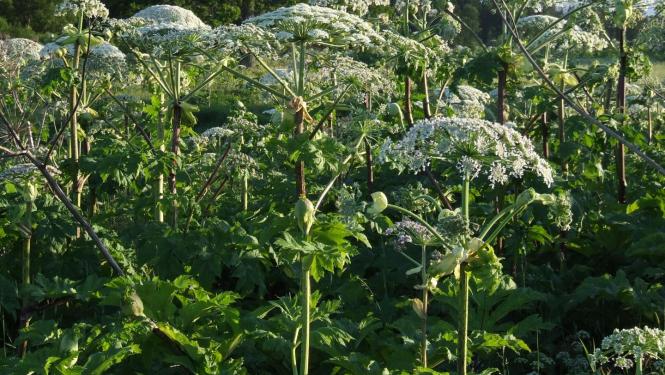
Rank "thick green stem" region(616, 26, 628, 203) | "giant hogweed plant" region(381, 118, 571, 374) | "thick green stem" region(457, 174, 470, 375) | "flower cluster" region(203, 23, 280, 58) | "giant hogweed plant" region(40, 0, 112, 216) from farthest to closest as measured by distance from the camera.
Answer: "thick green stem" region(616, 26, 628, 203), "giant hogweed plant" region(40, 0, 112, 216), "flower cluster" region(203, 23, 280, 58), "thick green stem" region(457, 174, 470, 375), "giant hogweed plant" region(381, 118, 571, 374)

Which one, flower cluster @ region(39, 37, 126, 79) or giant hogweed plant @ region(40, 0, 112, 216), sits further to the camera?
flower cluster @ region(39, 37, 126, 79)

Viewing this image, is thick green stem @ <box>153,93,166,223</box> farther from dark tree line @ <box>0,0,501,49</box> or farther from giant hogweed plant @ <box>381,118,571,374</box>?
dark tree line @ <box>0,0,501,49</box>

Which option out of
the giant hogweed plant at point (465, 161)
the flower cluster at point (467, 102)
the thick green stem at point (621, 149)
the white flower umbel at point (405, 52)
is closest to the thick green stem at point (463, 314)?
the giant hogweed plant at point (465, 161)

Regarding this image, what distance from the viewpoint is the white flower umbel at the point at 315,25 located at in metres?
5.41

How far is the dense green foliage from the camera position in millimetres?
4051

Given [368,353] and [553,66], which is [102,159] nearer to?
[368,353]

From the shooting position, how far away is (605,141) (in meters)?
7.55

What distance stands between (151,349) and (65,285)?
0.66 m

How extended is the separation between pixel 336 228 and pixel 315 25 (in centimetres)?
172

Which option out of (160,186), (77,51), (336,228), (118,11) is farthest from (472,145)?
(118,11)

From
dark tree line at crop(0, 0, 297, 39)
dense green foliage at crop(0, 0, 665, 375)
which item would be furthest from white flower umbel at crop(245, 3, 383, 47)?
dark tree line at crop(0, 0, 297, 39)

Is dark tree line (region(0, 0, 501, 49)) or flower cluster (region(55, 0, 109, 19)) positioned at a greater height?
dark tree line (region(0, 0, 501, 49))

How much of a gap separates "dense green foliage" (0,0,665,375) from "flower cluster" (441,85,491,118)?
3 centimetres

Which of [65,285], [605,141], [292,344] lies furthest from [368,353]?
[605,141]
